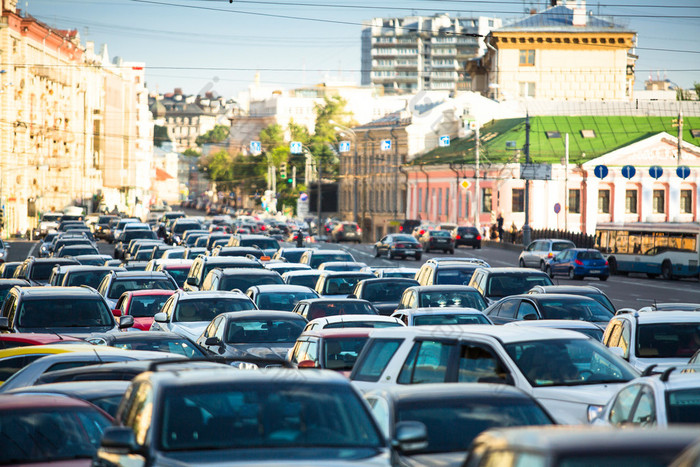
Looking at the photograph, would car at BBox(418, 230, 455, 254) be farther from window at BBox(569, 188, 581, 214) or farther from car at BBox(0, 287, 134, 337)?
car at BBox(0, 287, 134, 337)

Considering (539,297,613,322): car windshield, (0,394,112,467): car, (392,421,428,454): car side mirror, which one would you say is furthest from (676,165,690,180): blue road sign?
(392,421,428,454): car side mirror

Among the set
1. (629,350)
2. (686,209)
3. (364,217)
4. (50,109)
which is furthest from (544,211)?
(629,350)

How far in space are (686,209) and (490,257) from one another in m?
27.0

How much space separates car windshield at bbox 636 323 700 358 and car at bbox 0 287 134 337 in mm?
7869

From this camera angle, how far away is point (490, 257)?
62125 millimetres

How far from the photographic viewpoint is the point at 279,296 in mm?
21328

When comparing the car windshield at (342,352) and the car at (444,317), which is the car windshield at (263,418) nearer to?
the car windshield at (342,352)

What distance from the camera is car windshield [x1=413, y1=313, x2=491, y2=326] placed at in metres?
Answer: 16.5

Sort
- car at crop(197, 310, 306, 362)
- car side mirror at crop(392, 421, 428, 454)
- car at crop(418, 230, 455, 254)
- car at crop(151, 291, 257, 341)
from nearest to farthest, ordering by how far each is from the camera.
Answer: car side mirror at crop(392, 421, 428, 454), car at crop(197, 310, 306, 362), car at crop(151, 291, 257, 341), car at crop(418, 230, 455, 254)

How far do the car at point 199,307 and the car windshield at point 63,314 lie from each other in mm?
1484

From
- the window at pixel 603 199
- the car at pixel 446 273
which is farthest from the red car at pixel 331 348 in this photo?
the window at pixel 603 199

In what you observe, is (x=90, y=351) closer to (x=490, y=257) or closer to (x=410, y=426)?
(x=410, y=426)

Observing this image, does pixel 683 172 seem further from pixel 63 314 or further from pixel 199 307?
pixel 63 314

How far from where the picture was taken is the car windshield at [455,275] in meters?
26.5
